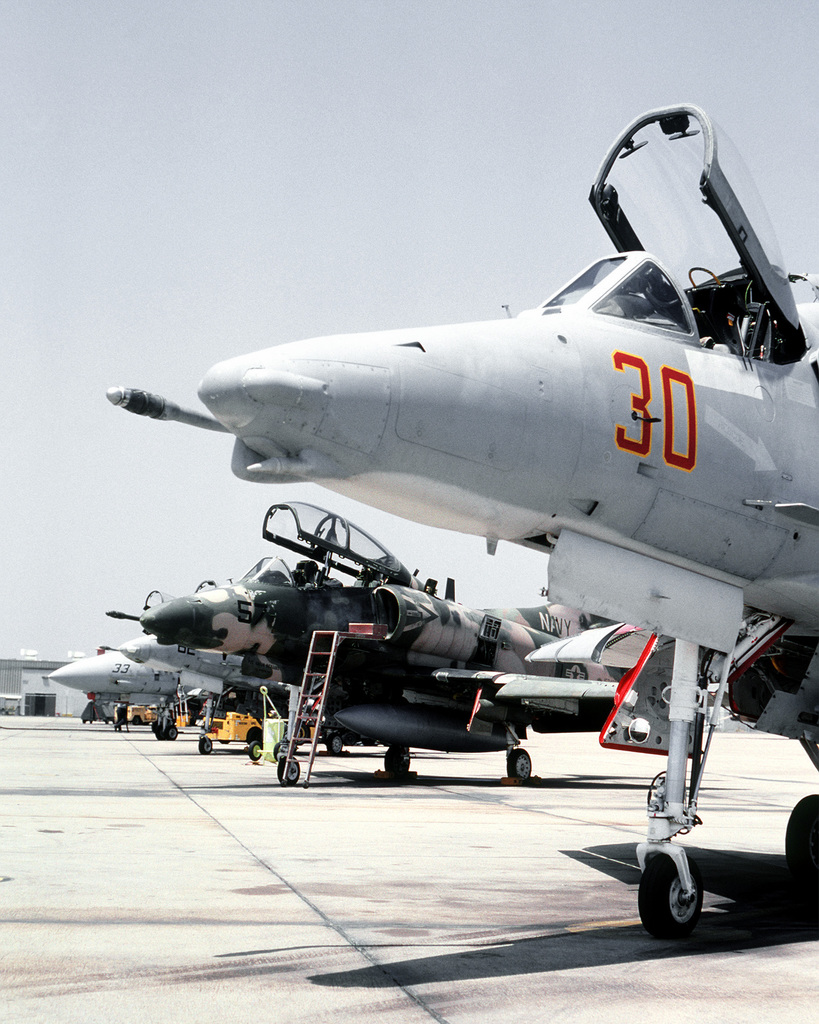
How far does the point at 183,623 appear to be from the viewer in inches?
669

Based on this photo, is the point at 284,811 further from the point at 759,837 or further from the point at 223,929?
the point at 223,929

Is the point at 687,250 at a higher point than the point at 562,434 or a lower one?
higher

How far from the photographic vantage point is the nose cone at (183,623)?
1695 centimetres

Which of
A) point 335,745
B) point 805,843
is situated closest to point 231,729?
point 335,745

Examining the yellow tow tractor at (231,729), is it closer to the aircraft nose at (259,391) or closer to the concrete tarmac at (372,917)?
the concrete tarmac at (372,917)

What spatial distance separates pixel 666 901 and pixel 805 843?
3123mm

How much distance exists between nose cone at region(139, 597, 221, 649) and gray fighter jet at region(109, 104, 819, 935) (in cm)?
1145

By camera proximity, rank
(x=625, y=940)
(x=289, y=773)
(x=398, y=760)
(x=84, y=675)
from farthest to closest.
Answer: (x=84, y=675), (x=398, y=760), (x=289, y=773), (x=625, y=940)

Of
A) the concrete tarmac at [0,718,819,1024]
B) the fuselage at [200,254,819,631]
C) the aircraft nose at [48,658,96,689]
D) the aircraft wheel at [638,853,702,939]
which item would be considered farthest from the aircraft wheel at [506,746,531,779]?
the aircraft nose at [48,658,96,689]

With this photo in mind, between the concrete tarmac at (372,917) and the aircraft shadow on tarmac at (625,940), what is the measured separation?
2 centimetres

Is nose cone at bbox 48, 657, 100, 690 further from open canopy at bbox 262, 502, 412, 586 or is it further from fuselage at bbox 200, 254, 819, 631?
fuselage at bbox 200, 254, 819, 631

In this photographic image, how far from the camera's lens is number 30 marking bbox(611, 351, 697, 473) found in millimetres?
5391

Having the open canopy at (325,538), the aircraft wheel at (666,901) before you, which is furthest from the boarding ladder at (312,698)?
the aircraft wheel at (666,901)

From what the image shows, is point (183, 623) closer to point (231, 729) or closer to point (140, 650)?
point (231, 729)
